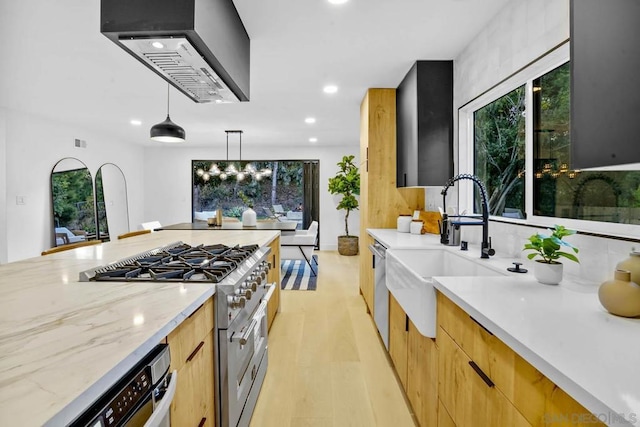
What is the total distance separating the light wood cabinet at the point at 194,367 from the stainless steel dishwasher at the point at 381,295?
5.10 feet

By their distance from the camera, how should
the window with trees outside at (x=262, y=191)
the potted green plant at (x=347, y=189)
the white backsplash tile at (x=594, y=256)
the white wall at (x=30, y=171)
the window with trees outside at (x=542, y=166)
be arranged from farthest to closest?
1. the window with trees outside at (x=262, y=191)
2. the potted green plant at (x=347, y=189)
3. the white wall at (x=30, y=171)
4. the window with trees outside at (x=542, y=166)
5. the white backsplash tile at (x=594, y=256)

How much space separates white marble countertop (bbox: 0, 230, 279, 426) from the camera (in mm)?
586

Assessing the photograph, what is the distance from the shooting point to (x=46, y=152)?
518 centimetres

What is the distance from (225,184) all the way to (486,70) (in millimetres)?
6967

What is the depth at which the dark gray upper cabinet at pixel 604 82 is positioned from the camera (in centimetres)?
80

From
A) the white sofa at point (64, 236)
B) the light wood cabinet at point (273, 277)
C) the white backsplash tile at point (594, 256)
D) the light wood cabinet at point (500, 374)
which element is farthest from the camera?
the white sofa at point (64, 236)

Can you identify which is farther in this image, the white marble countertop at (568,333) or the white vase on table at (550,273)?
the white vase on table at (550,273)

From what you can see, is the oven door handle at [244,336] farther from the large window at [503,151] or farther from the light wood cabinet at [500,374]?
the large window at [503,151]

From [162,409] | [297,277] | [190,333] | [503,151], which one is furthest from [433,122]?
[297,277]

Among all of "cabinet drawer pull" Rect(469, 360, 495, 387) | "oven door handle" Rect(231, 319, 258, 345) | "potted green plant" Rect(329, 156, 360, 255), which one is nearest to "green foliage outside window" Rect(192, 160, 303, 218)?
"potted green plant" Rect(329, 156, 360, 255)

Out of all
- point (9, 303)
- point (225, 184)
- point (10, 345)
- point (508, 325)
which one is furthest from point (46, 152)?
point (508, 325)

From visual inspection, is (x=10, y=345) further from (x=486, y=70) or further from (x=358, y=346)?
(x=486, y=70)

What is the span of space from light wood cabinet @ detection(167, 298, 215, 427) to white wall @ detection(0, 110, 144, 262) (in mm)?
4941

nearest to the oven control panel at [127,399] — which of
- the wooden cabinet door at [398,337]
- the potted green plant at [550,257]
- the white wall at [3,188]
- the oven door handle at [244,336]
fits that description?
the oven door handle at [244,336]
